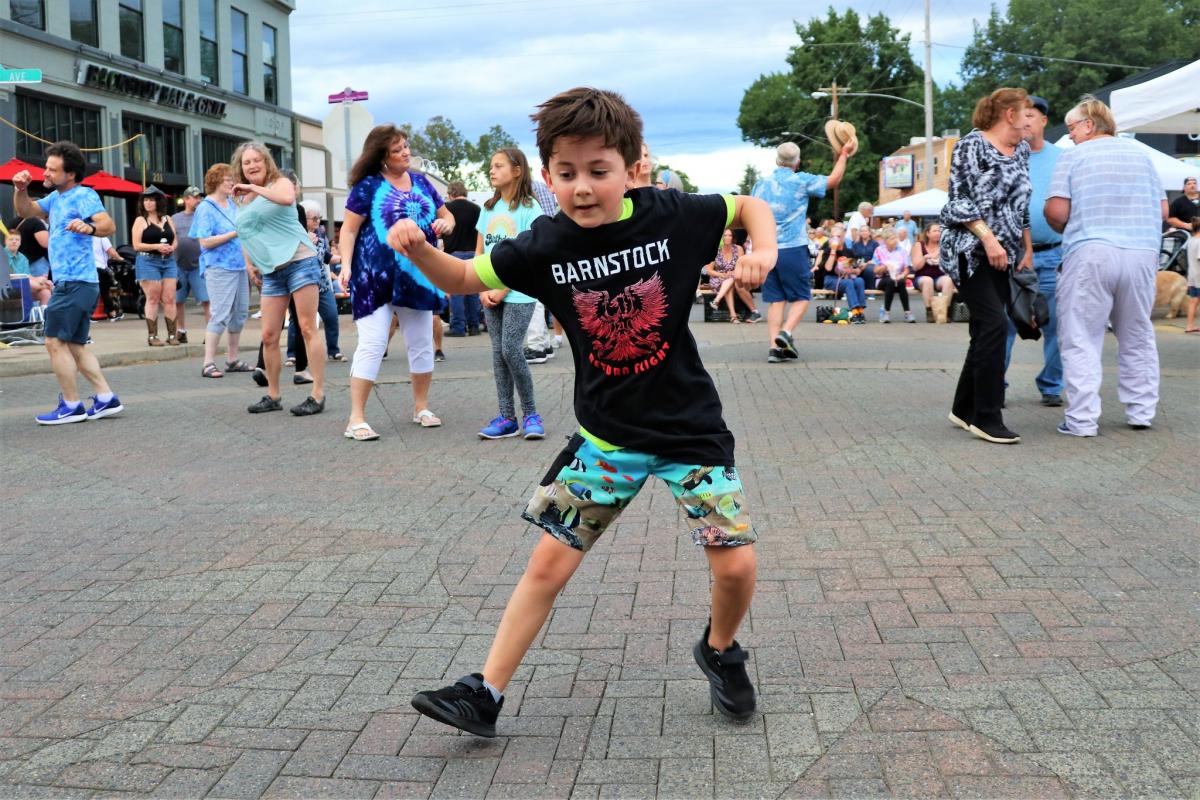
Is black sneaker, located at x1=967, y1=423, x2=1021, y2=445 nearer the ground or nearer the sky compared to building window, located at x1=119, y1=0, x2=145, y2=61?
nearer the ground

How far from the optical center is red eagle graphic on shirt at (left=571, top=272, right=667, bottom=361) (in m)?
3.18

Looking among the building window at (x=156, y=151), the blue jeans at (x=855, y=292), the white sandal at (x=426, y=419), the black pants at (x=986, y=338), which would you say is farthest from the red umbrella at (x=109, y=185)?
the black pants at (x=986, y=338)

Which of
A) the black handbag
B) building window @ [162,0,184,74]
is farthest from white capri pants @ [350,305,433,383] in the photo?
building window @ [162,0,184,74]

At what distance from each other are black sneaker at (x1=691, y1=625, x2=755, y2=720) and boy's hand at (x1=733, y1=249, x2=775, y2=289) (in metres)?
0.98

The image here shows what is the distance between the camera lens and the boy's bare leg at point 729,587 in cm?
319

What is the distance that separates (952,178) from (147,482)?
514cm

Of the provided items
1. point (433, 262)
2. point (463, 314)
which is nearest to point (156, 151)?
point (463, 314)

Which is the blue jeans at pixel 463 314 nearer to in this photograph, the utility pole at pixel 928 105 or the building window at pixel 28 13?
the building window at pixel 28 13

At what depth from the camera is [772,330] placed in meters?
12.2

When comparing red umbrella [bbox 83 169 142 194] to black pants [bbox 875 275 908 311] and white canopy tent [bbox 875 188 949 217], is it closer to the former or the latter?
black pants [bbox 875 275 908 311]

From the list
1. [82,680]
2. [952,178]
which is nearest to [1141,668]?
[82,680]

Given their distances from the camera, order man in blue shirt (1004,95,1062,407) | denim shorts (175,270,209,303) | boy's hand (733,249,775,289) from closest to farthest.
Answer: boy's hand (733,249,775,289) < man in blue shirt (1004,95,1062,407) < denim shorts (175,270,209,303)

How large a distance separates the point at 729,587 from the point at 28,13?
2427 centimetres

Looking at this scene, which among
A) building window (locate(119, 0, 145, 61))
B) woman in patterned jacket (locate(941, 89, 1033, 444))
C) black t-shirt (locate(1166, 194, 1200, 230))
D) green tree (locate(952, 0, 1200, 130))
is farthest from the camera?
green tree (locate(952, 0, 1200, 130))
